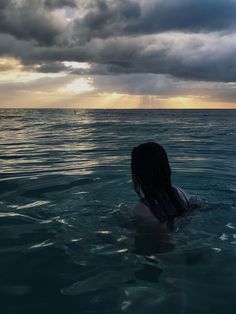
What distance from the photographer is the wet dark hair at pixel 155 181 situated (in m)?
5.12

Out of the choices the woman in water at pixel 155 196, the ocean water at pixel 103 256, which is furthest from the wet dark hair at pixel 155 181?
the ocean water at pixel 103 256

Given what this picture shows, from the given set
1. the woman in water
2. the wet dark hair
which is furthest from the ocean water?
the wet dark hair

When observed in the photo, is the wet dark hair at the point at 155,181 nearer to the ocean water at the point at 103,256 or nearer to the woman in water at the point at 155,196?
the woman in water at the point at 155,196

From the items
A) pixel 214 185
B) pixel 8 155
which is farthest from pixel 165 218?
pixel 8 155

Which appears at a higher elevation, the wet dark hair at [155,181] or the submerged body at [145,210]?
the wet dark hair at [155,181]

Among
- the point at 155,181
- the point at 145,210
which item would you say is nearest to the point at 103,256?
the point at 145,210

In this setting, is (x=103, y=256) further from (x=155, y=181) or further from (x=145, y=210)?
(x=155, y=181)

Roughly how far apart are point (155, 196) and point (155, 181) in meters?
0.24

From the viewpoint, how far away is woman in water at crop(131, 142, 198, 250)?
512 cm

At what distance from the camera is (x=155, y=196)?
5410 mm

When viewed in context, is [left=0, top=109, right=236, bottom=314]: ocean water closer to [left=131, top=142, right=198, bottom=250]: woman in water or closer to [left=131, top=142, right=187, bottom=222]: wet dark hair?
[left=131, top=142, right=198, bottom=250]: woman in water

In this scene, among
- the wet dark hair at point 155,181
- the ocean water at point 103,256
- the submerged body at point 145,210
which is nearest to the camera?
the ocean water at point 103,256

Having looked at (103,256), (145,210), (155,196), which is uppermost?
(155,196)

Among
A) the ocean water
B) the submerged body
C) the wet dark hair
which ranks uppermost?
the wet dark hair
